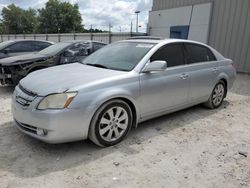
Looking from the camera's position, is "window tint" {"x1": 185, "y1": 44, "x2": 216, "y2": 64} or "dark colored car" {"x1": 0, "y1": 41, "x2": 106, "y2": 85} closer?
"window tint" {"x1": 185, "y1": 44, "x2": 216, "y2": 64}

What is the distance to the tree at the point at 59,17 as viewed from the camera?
46.6m

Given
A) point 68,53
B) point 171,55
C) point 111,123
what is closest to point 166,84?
point 171,55

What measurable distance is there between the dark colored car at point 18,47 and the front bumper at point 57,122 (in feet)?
Result: 19.0

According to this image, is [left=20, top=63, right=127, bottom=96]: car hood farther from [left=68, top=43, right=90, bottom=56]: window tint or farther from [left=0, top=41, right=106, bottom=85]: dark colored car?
[left=68, top=43, right=90, bottom=56]: window tint

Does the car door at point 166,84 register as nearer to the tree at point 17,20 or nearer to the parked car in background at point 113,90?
the parked car in background at point 113,90

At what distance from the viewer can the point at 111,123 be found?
3.25 meters

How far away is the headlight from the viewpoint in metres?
2.83

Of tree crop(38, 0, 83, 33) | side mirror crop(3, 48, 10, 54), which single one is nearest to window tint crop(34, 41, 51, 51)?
side mirror crop(3, 48, 10, 54)

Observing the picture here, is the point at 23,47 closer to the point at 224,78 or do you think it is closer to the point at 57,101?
the point at 57,101

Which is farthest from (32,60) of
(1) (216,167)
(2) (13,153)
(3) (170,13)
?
(3) (170,13)

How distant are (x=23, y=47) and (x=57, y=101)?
635 cm

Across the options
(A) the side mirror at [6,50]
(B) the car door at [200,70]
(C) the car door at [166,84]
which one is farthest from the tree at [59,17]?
(C) the car door at [166,84]

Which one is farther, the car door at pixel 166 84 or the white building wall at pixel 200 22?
the white building wall at pixel 200 22

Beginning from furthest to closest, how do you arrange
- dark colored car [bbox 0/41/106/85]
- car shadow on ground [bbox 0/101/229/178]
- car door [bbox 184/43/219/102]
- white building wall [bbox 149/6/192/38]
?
white building wall [bbox 149/6/192/38] < dark colored car [bbox 0/41/106/85] < car door [bbox 184/43/219/102] < car shadow on ground [bbox 0/101/229/178]
